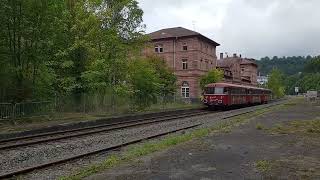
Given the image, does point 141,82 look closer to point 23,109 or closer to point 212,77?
point 23,109

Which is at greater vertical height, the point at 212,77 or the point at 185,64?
the point at 185,64

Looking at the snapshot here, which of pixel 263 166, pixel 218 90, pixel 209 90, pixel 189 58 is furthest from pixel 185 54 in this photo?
pixel 263 166

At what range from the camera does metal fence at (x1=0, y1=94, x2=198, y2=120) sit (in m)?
23.9

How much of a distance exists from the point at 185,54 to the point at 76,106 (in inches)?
1610

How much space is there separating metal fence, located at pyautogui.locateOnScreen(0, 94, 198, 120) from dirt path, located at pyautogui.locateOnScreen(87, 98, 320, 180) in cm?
1299

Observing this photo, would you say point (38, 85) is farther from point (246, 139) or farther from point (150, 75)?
point (246, 139)

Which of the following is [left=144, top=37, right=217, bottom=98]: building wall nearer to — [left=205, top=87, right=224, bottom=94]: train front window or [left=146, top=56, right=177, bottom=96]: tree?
[left=146, top=56, right=177, bottom=96]: tree

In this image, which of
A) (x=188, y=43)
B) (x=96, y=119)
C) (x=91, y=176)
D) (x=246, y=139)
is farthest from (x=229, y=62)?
(x=91, y=176)

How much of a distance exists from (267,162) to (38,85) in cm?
2048

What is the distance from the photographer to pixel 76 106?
1287 inches

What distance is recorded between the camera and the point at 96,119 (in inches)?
1080

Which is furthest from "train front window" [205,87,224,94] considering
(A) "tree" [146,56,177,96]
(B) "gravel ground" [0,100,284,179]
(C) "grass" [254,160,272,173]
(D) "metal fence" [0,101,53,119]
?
(C) "grass" [254,160,272,173]

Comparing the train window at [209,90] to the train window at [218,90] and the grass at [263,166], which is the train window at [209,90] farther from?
the grass at [263,166]

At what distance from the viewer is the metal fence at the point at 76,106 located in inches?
939
